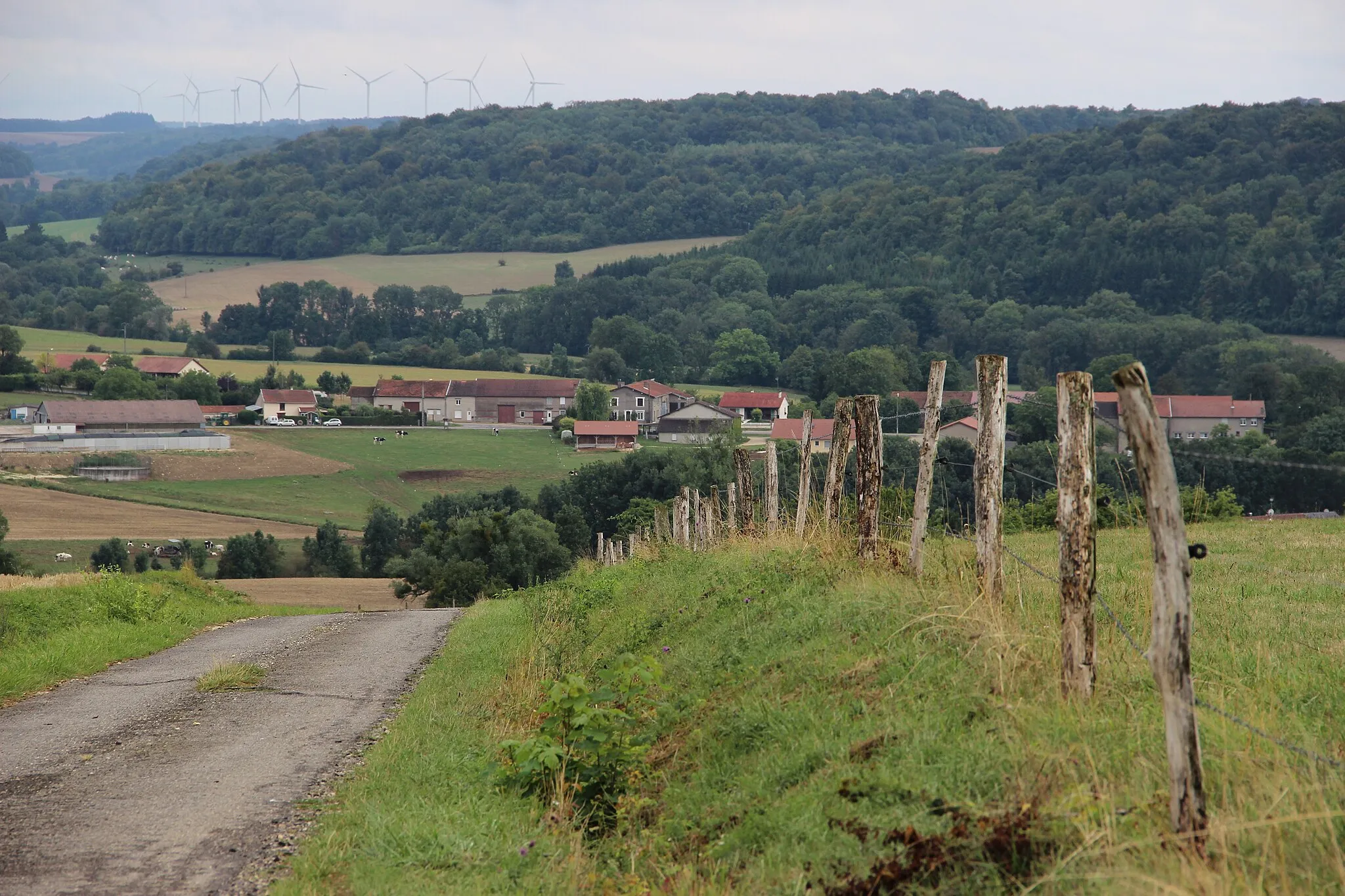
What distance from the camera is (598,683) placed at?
1012cm

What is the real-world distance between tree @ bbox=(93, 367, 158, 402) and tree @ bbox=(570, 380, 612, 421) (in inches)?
1561


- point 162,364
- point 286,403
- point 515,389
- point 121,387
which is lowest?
point 286,403

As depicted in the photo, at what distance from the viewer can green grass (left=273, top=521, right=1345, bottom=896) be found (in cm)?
488

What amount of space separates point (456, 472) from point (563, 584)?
Answer: 67.8 metres

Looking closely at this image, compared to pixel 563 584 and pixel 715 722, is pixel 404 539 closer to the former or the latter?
pixel 563 584

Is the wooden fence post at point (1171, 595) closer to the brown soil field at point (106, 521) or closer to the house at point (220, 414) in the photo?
the brown soil field at point (106, 521)

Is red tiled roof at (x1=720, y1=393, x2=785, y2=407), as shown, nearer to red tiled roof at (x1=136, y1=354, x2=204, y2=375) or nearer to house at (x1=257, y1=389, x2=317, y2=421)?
house at (x1=257, y1=389, x2=317, y2=421)

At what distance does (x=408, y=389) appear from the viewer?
423 feet

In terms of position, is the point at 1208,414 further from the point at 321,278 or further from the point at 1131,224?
the point at 321,278

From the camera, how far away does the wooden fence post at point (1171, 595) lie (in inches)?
186

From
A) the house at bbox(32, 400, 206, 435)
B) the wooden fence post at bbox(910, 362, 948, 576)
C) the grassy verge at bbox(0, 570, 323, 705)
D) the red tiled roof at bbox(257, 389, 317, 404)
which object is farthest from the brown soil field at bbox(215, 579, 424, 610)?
the red tiled roof at bbox(257, 389, 317, 404)

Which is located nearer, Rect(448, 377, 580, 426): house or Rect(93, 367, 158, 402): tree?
Rect(93, 367, 158, 402): tree

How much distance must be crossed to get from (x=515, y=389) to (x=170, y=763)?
121m

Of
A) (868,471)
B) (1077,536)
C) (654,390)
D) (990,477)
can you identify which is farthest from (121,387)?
(1077,536)
